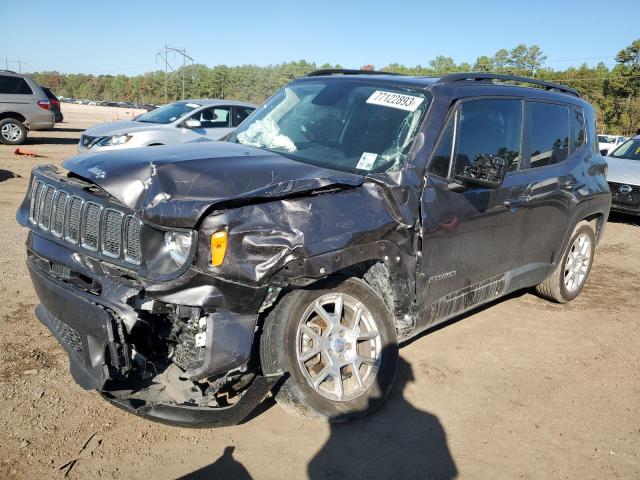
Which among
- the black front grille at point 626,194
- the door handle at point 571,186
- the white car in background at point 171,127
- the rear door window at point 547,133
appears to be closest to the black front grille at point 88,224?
the rear door window at point 547,133

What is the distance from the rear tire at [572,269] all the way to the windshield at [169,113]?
28.0ft

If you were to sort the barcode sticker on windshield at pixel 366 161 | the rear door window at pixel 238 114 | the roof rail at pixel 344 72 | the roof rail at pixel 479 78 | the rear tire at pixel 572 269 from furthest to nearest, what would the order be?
1. the rear door window at pixel 238 114
2. the rear tire at pixel 572 269
3. the roof rail at pixel 344 72
4. the roof rail at pixel 479 78
5. the barcode sticker on windshield at pixel 366 161

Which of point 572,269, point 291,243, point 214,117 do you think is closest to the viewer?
point 291,243

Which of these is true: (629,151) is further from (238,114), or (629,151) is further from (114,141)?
(114,141)

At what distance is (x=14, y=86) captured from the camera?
16906 millimetres

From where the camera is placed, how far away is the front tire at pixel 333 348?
3.08 metres

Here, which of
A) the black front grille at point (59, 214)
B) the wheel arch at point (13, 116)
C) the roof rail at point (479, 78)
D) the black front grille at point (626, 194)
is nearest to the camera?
the black front grille at point (59, 214)

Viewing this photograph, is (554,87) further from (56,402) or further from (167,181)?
(56,402)

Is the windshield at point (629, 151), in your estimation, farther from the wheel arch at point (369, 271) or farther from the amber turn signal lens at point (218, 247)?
the amber turn signal lens at point (218, 247)

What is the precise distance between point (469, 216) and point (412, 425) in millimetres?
1488

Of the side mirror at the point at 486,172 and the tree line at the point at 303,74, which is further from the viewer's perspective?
the tree line at the point at 303,74

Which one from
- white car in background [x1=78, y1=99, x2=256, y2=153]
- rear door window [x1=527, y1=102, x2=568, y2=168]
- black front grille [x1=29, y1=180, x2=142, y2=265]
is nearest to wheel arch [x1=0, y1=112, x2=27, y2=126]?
white car in background [x1=78, y1=99, x2=256, y2=153]

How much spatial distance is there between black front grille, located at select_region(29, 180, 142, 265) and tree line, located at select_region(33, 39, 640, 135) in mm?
3233

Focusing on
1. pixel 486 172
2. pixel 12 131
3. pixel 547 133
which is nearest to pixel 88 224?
pixel 486 172
